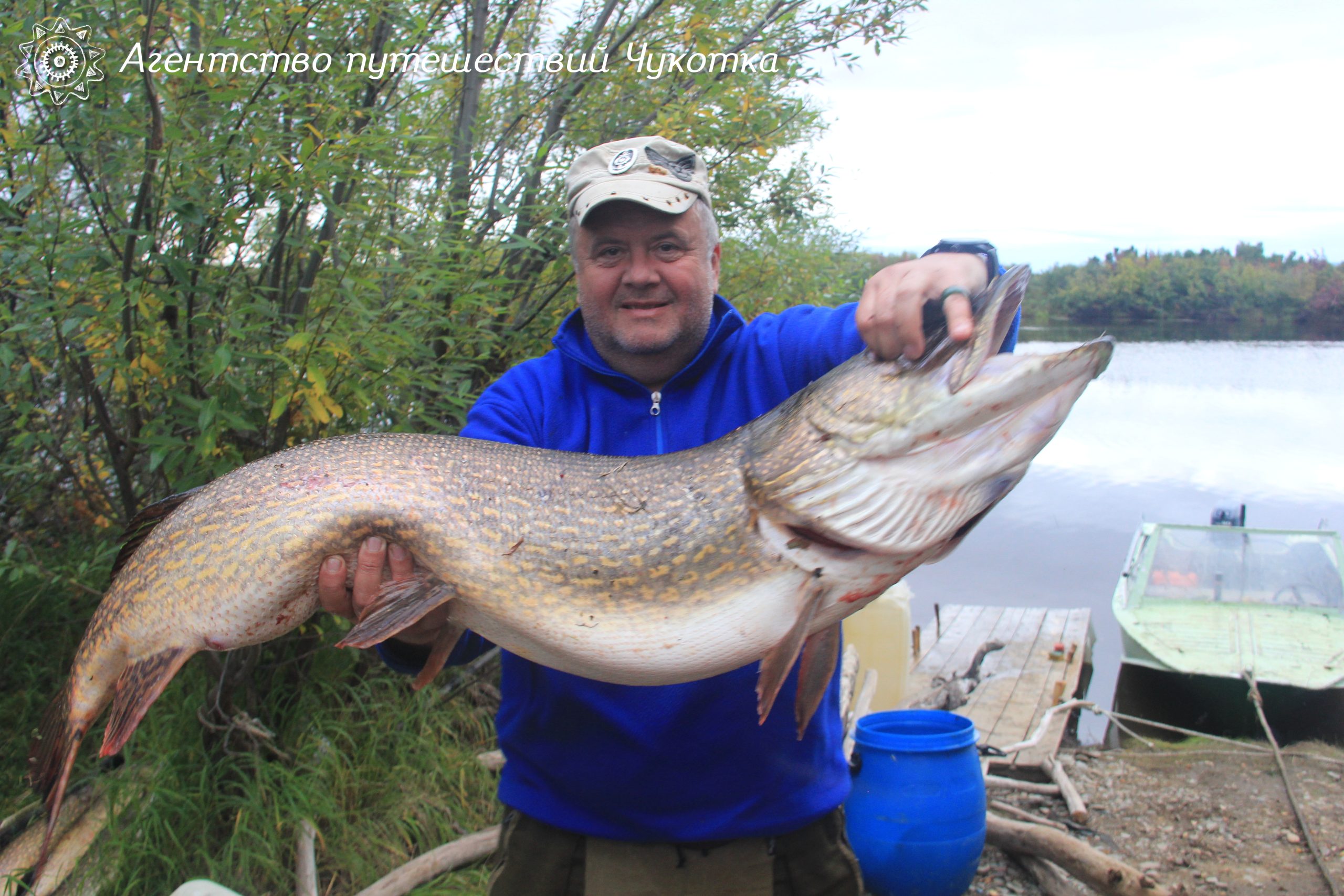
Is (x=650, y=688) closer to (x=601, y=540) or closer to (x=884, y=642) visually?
(x=601, y=540)

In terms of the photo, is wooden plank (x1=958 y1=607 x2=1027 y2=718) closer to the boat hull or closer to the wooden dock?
the wooden dock

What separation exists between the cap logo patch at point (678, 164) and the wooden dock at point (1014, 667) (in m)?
4.19

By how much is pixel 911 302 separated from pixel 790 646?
0.62 metres

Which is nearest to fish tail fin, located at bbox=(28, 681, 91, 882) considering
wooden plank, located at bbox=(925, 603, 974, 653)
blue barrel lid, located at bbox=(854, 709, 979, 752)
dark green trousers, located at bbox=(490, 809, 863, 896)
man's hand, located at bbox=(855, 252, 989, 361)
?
dark green trousers, located at bbox=(490, 809, 863, 896)

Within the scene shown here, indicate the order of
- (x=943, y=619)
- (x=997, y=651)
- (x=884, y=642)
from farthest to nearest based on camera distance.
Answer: (x=943, y=619), (x=997, y=651), (x=884, y=642)

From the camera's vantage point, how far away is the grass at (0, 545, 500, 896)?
108 inches

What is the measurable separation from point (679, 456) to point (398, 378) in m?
1.54

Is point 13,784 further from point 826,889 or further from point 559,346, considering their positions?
point 826,889

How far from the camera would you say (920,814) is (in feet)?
10.9

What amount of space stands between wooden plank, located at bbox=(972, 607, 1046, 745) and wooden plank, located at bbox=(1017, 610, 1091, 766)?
0.26 metres

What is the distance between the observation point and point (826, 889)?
1905 mm

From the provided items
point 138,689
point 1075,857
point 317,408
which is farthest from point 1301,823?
point 138,689

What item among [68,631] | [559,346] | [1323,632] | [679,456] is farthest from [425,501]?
[1323,632]

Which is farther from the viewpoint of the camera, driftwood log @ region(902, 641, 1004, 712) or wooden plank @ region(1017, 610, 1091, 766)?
driftwood log @ region(902, 641, 1004, 712)
